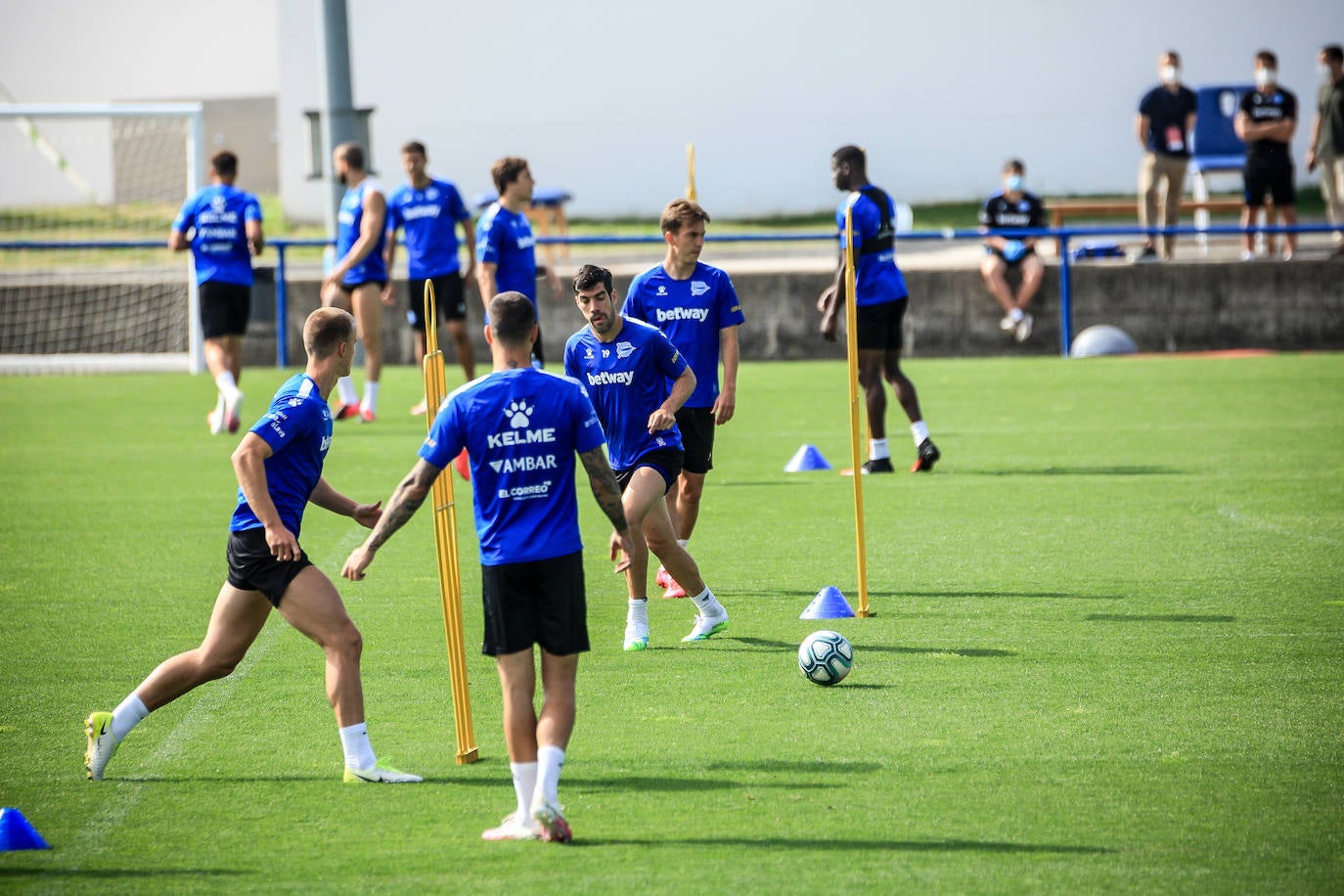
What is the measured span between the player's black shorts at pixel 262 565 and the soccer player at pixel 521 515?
0.60 m

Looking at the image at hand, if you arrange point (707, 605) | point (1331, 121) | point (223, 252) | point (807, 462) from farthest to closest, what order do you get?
point (1331, 121) < point (223, 252) < point (807, 462) < point (707, 605)

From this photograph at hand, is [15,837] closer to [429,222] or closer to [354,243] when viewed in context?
[429,222]

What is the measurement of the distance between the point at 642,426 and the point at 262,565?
228cm

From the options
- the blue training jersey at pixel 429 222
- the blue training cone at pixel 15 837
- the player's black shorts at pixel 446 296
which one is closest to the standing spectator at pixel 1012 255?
the player's black shorts at pixel 446 296

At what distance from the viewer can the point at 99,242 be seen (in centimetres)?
2134

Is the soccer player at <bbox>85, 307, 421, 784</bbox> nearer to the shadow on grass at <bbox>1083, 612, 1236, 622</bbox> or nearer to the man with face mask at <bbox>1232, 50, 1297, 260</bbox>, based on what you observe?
the shadow on grass at <bbox>1083, 612, 1236, 622</bbox>

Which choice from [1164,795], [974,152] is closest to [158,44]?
[974,152]

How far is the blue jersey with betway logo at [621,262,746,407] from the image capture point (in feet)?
26.8

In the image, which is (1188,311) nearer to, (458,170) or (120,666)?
(120,666)

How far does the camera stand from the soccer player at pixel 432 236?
48.6 ft

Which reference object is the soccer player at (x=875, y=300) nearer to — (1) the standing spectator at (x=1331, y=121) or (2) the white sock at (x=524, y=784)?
(2) the white sock at (x=524, y=784)

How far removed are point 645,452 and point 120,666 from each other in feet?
8.35

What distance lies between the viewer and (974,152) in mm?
34906

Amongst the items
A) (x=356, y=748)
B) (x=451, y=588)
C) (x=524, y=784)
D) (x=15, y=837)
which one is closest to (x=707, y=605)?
(x=451, y=588)
